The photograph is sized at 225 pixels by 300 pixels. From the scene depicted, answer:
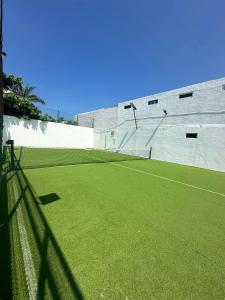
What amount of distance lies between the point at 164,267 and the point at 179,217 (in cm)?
174

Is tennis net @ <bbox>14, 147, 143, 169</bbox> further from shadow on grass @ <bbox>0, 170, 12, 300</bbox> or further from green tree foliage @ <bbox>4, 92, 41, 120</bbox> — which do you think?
green tree foliage @ <bbox>4, 92, 41, 120</bbox>

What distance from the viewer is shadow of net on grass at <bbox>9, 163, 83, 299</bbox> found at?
1834 millimetres

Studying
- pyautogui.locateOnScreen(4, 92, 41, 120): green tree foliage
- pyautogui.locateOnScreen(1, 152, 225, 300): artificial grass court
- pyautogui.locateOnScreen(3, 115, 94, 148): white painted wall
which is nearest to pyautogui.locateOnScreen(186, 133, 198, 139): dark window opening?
pyautogui.locateOnScreen(1, 152, 225, 300): artificial grass court

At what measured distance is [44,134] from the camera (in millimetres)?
19969

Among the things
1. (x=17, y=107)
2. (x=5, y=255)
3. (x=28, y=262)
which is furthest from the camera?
(x=17, y=107)

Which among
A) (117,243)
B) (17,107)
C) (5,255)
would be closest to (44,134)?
(17,107)

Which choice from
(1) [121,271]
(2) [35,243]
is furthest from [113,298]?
(2) [35,243]

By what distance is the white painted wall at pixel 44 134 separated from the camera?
1772cm

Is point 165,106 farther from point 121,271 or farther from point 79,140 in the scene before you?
point 121,271

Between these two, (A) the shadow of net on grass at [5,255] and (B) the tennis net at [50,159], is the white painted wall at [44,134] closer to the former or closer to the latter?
(B) the tennis net at [50,159]

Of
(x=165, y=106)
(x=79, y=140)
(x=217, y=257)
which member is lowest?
(x=217, y=257)

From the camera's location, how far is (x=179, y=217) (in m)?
3.82

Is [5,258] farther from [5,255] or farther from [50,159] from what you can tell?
[50,159]

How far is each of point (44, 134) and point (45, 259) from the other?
19262 millimetres
